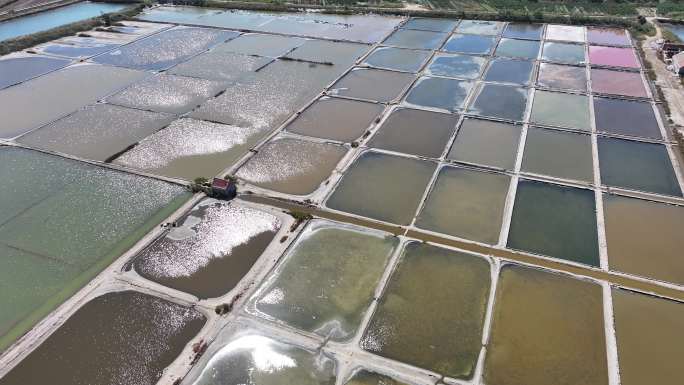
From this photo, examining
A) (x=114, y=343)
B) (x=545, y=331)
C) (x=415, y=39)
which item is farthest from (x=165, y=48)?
(x=545, y=331)

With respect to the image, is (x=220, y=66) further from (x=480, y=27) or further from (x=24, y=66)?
(x=480, y=27)

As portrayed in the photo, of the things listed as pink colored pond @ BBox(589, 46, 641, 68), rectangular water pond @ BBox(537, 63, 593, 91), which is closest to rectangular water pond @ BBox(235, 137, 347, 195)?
rectangular water pond @ BBox(537, 63, 593, 91)

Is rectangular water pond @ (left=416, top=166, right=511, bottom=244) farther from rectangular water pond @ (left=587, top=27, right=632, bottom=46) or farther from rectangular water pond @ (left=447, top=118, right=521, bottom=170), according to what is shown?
rectangular water pond @ (left=587, top=27, right=632, bottom=46)

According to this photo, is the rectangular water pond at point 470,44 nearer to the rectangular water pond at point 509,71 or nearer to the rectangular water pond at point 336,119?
the rectangular water pond at point 509,71

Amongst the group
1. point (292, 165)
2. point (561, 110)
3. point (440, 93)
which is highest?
point (440, 93)

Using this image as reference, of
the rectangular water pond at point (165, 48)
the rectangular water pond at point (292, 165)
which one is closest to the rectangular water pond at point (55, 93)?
the rectangular water pond at point (165, 48)

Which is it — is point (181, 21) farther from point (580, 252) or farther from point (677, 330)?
point (677, 330)
